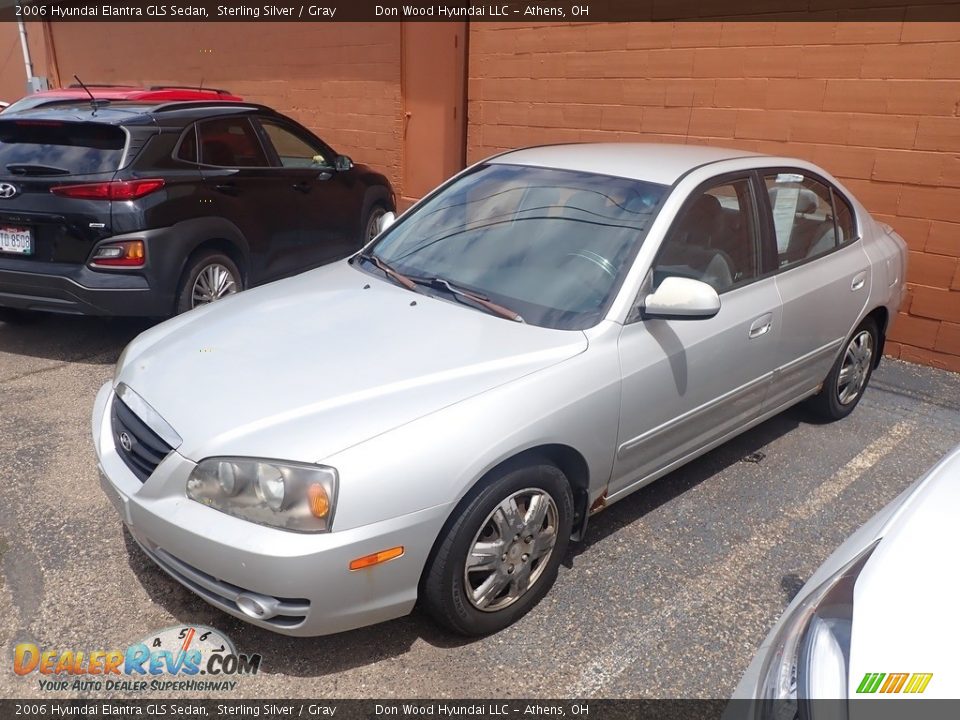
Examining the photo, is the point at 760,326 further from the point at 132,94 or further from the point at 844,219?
the point at 132,94

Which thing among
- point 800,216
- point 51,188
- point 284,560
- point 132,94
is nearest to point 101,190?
point 51,188

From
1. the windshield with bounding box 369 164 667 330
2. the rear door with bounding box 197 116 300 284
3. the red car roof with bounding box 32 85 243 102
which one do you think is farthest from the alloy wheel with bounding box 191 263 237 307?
the windshield with bounding box 369 164 667 330

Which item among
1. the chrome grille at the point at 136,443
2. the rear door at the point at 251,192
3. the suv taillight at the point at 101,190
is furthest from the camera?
the rear door at the point at 251,192

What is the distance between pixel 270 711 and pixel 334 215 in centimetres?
491

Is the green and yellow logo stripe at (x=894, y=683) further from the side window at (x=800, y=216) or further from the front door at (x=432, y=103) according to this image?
the front door at (x=432, y=103)

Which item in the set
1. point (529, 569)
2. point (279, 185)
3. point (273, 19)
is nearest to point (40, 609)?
point (529, 569)

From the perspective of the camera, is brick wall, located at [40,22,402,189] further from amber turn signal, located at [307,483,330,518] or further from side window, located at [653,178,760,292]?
amber turn signal, located at [307,483,330,518]

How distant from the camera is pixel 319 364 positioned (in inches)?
109

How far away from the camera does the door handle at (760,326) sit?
3545 mm

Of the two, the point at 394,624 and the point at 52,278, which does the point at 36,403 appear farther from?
the point at 394,624

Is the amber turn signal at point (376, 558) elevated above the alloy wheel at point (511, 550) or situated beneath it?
elevated above

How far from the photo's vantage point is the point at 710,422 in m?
3.51

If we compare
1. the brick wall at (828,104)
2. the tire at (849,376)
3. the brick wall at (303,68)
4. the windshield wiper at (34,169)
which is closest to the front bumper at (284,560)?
the tire at (849,376)

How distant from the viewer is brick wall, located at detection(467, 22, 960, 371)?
5.39 meters
